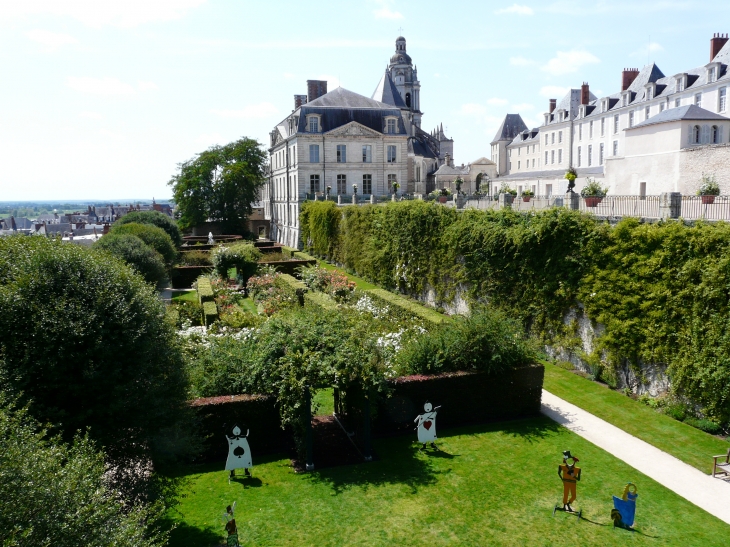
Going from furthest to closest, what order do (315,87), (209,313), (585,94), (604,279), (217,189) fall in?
(315,87), (585,94), (217,189), (209,313), (604,279)

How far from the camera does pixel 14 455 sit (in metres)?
4.93

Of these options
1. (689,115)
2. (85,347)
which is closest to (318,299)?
(85,347)

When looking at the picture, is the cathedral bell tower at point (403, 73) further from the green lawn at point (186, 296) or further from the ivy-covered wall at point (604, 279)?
the ivy-covered wall at point (604, 279)

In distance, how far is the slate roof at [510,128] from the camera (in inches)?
2953

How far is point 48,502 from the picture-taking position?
4.88 meters

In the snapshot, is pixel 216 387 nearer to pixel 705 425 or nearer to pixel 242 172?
pixel 705 425

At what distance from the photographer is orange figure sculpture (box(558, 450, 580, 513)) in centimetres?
875

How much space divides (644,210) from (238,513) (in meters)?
12.7

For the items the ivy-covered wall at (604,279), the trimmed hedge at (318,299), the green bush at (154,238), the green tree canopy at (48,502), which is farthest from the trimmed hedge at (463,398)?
the green bush at (154,238)

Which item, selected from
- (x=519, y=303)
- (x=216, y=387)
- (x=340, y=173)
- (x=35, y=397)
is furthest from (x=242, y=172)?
(x=35, y=397)

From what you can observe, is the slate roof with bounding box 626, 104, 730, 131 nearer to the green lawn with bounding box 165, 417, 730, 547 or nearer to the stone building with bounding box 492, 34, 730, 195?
the stone building with bounding box 492, 34, 730, 195

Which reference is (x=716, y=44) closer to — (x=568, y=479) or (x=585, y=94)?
(x=585, y=94)

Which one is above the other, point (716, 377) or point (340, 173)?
point (340, 173)

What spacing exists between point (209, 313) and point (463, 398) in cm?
1048
